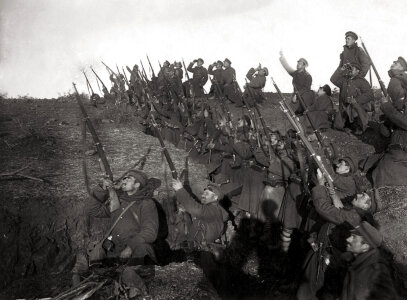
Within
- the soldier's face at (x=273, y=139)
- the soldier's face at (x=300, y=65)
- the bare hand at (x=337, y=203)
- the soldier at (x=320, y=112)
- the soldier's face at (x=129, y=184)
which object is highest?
the soldier's face at (x=300, y=65)

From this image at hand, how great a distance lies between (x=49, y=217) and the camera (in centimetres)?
577

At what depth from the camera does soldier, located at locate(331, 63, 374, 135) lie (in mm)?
8992

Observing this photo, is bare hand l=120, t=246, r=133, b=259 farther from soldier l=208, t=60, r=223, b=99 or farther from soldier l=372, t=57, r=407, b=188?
soldier l=208, t=60, r=223, b=99

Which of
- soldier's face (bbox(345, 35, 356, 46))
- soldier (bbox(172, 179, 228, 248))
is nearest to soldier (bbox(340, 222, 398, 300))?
soldier (bbox(172, 179, 228, 248))

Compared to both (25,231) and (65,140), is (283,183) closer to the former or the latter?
(25,231)

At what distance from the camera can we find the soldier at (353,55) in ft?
30.4

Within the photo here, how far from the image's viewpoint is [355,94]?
9109 mm

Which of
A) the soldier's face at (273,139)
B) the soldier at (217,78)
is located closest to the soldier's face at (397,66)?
the soldier's face at (273,139)

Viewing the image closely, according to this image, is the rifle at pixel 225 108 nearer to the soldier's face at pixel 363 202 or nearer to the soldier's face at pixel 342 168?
the soldier's face at pixel 342 168

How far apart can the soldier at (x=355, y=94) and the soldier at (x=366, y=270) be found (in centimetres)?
587

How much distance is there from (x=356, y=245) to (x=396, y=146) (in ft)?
11.4

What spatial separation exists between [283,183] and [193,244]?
228 cm

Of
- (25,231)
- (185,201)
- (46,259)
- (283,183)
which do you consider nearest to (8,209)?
(25,231)

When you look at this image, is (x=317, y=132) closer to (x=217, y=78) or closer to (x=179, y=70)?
(x=217, y=78)
